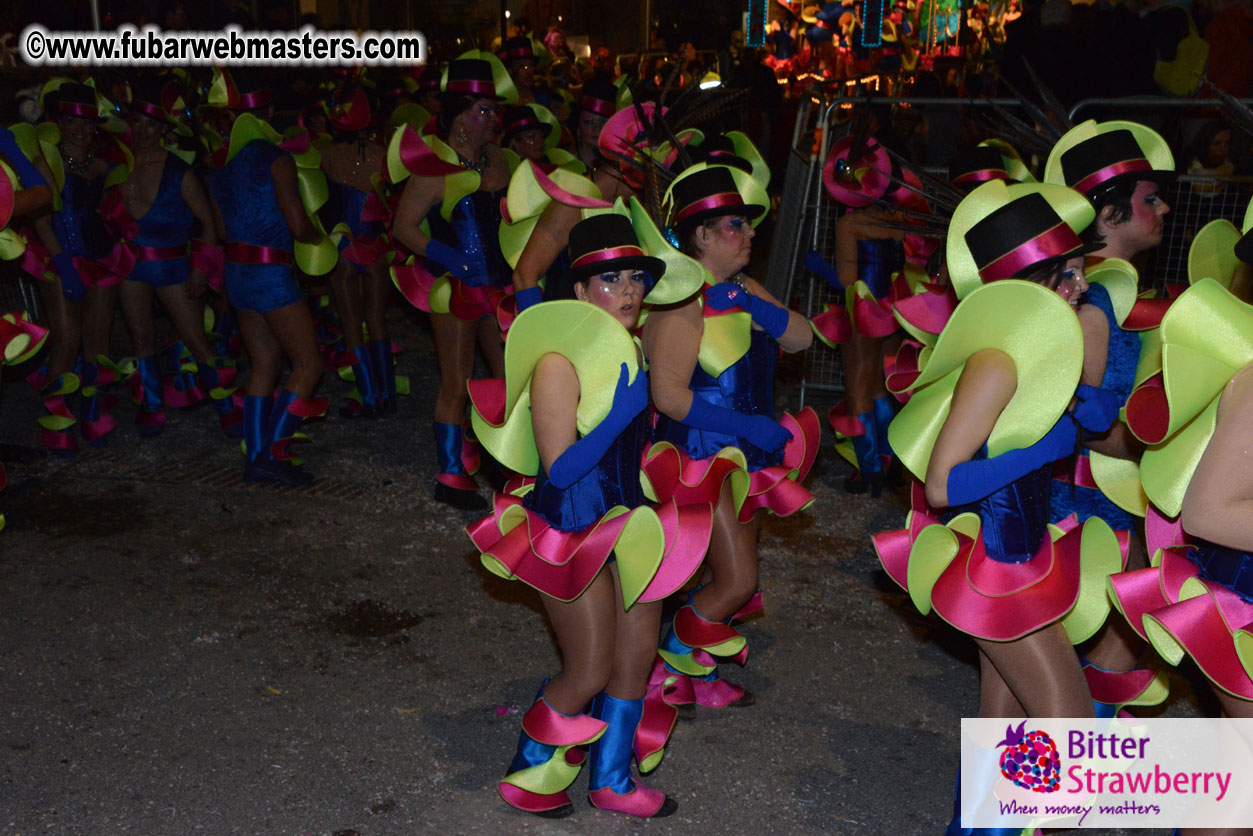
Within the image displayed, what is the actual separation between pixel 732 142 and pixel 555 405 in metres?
2.20

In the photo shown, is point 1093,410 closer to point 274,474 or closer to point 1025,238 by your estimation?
point 1025,238

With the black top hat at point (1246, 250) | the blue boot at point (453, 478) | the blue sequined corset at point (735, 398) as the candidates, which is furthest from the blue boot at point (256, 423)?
the black top hat at point (1246, 250)

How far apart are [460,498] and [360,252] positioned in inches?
83.9

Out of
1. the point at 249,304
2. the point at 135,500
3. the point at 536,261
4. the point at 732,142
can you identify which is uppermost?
the point at 732,142

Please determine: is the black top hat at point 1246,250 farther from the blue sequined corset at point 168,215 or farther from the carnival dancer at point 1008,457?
the blue sequined corset at point 168,215

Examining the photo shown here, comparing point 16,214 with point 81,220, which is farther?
point 81,220

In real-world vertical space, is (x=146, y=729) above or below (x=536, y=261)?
below

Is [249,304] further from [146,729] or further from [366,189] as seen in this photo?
[146,729]

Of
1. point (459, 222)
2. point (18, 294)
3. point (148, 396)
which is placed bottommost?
point (148, 396)

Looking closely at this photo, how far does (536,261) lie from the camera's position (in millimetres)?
4902

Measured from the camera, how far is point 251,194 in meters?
6.05

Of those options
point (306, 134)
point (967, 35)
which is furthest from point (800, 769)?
point (967, 35)

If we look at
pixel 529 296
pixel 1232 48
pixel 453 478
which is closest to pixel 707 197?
pixel 529 296

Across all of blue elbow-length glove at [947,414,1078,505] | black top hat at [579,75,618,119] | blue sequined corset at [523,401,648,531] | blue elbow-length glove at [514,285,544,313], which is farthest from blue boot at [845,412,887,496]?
blue elbow-length glove at [947,414,1078,505]
